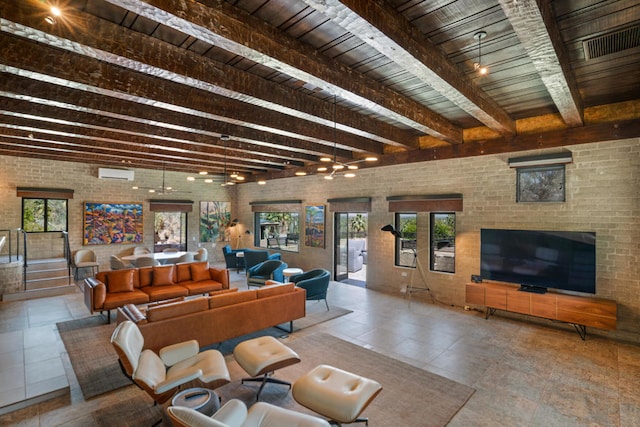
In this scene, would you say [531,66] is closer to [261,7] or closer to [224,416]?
[261,7]

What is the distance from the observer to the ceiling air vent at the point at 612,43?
9.38 feet

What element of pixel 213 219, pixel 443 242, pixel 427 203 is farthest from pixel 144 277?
pixel 443 242

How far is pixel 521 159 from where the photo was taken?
5.63 m

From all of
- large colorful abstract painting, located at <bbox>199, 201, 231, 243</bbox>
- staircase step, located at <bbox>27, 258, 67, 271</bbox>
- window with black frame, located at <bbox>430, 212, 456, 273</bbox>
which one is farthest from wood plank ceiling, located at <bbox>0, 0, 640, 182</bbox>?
large colorful abstract painting, located at <bbox>199, 201, 231, 243</bbox>

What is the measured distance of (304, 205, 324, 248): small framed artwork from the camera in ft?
30.2

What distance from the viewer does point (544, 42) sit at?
8.70 ft

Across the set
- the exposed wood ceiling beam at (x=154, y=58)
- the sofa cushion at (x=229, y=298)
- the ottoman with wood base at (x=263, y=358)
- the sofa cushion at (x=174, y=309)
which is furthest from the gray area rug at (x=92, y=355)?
the exposed wood ceiling beam at (x=154, y=58)

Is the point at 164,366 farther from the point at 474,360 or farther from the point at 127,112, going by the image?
the point at 474,360

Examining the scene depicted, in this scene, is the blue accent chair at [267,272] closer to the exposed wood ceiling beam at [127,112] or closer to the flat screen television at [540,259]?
the exposed wood ceiling beam at [127,112]

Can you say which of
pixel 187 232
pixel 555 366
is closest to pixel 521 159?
pixel 555 366

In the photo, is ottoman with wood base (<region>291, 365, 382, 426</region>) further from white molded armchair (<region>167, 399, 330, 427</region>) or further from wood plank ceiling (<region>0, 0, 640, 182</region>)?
wood plank ceiling (<region>0, 0, 640, 182</region>)

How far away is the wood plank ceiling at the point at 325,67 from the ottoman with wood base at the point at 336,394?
113 inches

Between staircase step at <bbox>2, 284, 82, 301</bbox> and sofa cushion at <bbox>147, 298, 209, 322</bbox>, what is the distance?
505cm

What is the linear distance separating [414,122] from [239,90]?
8.34 ft
